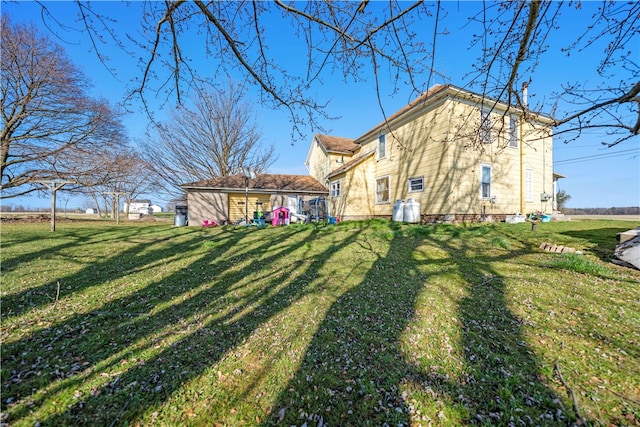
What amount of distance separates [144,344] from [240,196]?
15.7 metres

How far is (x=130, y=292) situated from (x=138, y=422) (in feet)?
9.91

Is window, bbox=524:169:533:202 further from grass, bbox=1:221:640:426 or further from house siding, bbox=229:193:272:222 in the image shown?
house siding, bbox=229:193:272:222

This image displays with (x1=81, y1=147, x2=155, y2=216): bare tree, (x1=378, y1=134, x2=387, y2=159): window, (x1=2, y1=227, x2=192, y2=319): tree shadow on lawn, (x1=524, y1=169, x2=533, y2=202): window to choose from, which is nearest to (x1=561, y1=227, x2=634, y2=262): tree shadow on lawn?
(x1=524, y1=169, x2=533, y2=202): window

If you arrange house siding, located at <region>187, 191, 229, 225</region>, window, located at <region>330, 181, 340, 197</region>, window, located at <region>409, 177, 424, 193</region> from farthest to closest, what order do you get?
window, located at <region>330, 181, 340, 197</region>
house siding, located at <region>187, 191, 229, 225</region>
window, located at <region>409, 177, 424, 193</region>

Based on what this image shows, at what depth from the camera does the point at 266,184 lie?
18.5 meters

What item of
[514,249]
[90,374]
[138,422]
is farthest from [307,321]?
[514,249]

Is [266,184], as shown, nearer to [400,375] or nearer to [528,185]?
[528,185]

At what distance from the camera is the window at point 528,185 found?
13.7 meters

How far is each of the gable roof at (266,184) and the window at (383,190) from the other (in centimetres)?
469

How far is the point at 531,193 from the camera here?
1397 cm

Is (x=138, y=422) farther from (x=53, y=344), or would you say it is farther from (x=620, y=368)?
(x=620, y=368)

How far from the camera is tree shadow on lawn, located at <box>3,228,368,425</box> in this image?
74.9 inches

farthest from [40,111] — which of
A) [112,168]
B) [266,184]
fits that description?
[266,184]

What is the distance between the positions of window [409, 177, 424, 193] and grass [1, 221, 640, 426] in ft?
25.9
